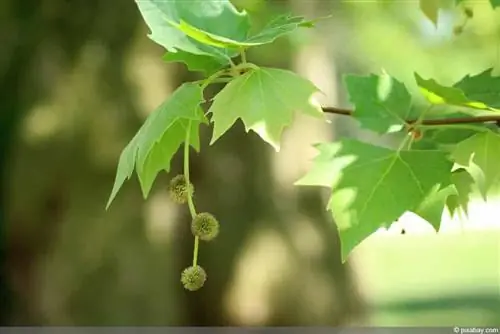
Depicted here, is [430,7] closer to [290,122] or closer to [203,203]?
[290,122]

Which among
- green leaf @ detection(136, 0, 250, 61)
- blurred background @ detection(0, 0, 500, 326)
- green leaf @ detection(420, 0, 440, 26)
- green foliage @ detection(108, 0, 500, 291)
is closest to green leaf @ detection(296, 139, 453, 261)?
green foliage @ detection(108, 0, 500, 291)

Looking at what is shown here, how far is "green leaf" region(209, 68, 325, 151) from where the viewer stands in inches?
14.7

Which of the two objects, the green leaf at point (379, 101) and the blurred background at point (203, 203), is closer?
the green leaf at point (379, 101)

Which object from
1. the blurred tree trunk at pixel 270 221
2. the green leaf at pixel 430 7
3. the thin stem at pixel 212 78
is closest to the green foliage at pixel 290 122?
the thin stem at pixel 212 78

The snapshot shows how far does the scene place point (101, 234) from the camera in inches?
42.1

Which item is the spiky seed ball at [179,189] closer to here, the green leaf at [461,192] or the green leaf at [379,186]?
the green leaf at [379,186]

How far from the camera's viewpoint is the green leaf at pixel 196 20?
1.26ft

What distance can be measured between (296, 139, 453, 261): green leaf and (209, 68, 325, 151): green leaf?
0.19 ft

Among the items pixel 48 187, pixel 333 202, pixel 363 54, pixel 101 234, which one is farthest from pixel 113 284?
pixel 333 202

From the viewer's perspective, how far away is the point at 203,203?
104 cm

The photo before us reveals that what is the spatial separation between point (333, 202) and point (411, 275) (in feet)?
2.29

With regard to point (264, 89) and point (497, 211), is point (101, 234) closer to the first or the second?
point (497, 211)

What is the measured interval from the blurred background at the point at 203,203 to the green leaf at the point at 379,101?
50 cm

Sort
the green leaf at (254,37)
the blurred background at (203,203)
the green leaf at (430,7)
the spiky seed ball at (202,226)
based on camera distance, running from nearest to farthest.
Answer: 1. the green leaf at (254,37)
2. the spiky seed ball at (202,226)
3. the green leaf at (430,7)
4. the blurred background at (203,203)
